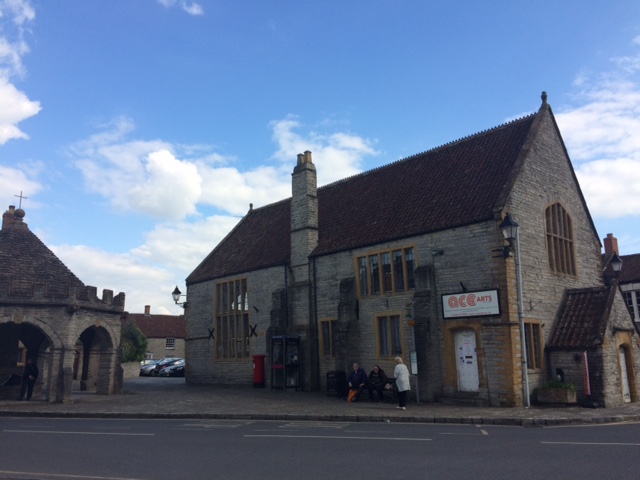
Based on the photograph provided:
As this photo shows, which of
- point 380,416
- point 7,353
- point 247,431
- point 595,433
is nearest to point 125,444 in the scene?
point 247,431

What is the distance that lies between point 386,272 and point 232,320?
11802 millimetres

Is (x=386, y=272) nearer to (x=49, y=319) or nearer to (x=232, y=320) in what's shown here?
(x=232, y=320)

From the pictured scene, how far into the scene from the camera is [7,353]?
26.2m

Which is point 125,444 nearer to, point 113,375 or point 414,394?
point 414,394

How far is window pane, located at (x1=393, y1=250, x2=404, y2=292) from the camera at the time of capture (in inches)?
900

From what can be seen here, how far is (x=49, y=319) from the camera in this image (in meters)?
22.9

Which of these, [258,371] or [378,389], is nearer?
[378,389]

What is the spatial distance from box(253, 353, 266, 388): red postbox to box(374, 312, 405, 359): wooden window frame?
757 centimetres

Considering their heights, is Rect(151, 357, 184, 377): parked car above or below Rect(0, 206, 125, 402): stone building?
below

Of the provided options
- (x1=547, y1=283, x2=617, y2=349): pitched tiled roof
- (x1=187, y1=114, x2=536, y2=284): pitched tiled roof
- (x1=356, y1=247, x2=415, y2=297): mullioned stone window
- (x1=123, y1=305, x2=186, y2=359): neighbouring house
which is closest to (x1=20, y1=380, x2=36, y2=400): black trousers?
(x1=187, y1=114, x2=536, y2=284): pitched tiled roof

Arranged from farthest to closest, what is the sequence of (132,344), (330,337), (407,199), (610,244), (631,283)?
(132,344) < (610,244) < (631,283) < (330,337) < (407,199)

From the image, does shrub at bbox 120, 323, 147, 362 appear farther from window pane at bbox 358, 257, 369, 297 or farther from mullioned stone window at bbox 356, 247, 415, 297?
mullioned stone window at bbox 356, 247, 415, 297

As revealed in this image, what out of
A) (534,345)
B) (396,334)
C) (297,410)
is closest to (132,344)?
(396,334)

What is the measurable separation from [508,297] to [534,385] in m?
3.27
